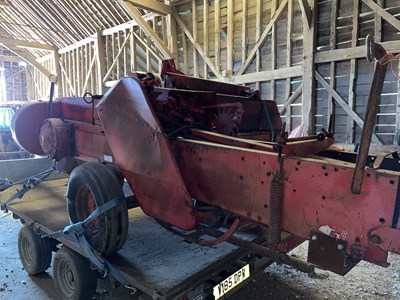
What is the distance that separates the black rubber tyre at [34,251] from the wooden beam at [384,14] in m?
5.63

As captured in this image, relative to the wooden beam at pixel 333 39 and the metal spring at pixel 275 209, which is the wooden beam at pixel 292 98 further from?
the metal spring at pixel 275 209

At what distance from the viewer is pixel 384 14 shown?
4.90 m

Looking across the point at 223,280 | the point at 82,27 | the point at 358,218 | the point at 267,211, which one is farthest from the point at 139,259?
the point at 82,27

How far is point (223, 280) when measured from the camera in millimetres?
2133

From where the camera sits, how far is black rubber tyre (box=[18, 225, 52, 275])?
3086mm

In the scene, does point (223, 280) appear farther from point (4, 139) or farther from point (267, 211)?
point (4, 139)

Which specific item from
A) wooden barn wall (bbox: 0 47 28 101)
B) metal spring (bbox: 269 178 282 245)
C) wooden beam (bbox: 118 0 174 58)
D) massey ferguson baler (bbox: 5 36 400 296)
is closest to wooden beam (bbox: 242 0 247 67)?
wooden beam (bbox: 118 0 174 58)

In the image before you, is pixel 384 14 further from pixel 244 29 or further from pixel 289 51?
pixel 244 29

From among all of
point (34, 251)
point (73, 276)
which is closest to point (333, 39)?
point (73, 276)

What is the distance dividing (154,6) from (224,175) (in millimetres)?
7017

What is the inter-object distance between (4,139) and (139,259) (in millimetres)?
9214

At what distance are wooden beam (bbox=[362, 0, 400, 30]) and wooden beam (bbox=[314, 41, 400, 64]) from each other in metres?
0.27

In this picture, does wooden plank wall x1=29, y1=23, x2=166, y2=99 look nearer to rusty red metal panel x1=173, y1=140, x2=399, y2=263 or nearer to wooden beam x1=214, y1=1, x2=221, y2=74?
wooden beam x1=214, y1=1, x2=221, y2=74

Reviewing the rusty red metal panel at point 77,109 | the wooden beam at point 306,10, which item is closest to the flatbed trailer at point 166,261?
the rusty red metal panel at point 77,109
